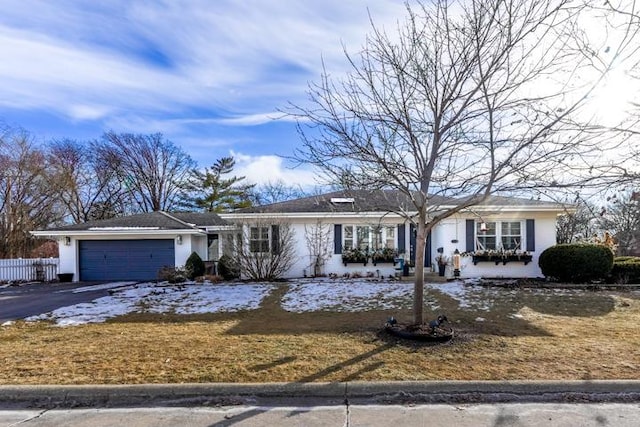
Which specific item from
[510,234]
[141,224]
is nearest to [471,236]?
[510,234]

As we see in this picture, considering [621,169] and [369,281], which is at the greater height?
[621,169]

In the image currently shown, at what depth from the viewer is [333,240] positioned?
53.8 feet

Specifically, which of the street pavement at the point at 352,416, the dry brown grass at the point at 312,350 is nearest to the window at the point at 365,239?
the dry brown grass at the point at 312,350

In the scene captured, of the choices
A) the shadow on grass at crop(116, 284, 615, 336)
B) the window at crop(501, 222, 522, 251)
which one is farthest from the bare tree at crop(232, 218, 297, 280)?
the window at crop(501, 222, 522, 251)

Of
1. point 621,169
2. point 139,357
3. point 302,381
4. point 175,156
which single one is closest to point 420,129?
point 621,169

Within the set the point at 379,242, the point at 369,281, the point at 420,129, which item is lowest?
the point at 369,281

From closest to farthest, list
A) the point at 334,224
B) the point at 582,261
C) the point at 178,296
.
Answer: the point at 178,296 < the point at 582,261 < the point at 334,224

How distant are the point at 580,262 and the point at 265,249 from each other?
10672mm

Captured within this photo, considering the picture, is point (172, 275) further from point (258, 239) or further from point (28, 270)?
point (28, 270)

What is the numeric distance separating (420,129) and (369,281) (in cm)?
872

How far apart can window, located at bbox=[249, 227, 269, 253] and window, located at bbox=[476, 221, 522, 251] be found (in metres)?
7.98

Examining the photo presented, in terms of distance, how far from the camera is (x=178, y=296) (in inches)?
464

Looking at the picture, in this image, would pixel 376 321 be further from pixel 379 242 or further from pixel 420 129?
pixel 379 242

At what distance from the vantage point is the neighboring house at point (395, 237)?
15.4m
